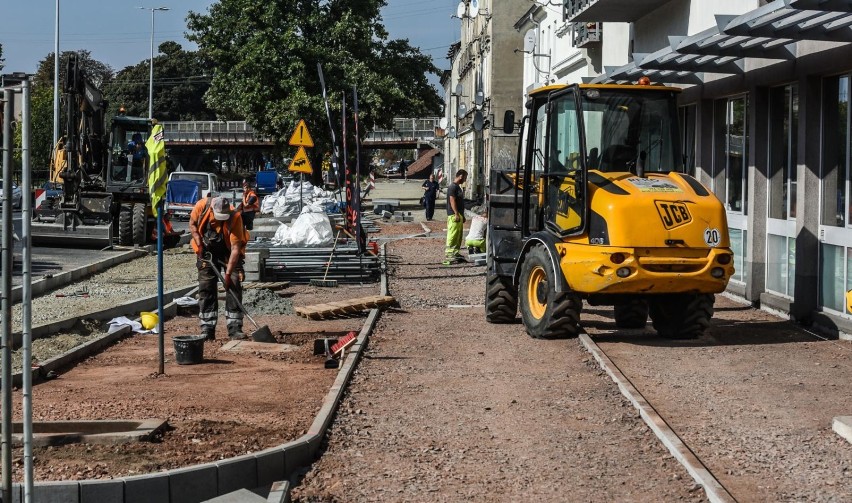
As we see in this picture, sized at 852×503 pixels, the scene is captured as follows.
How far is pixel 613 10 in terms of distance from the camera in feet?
79.4

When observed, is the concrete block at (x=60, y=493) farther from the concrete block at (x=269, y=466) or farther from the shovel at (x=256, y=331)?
the shovel at (x=256, y=331)

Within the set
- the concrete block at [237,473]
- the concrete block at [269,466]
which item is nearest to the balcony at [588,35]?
the concrete block at [269,466]

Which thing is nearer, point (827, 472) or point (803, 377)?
point (827, 472)

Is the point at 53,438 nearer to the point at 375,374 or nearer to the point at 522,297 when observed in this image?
the point at 375,374

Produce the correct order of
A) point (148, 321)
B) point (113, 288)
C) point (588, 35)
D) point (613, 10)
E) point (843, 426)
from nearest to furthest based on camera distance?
1. point (843, 426)
2. point (148, 321)
3. point (113, 288)
4. point (613, 10)
5. point (588, 35)

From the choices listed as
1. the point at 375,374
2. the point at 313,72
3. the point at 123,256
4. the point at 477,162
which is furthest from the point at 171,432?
the point at 477,162

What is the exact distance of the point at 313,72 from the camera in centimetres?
5384

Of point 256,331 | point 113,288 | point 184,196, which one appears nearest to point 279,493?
point 256,331

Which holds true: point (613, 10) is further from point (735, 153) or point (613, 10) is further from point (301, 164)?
point (301, 164)

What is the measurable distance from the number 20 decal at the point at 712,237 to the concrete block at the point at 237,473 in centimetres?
711

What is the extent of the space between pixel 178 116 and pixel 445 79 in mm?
27826

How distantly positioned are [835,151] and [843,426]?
6.26 m

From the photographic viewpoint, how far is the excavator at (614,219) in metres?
13.0

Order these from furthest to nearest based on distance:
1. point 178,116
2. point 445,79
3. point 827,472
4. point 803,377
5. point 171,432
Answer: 1. point 445,79
2. point 178,116
3. point 803,377
4. point 171,432
5. point 827,472
